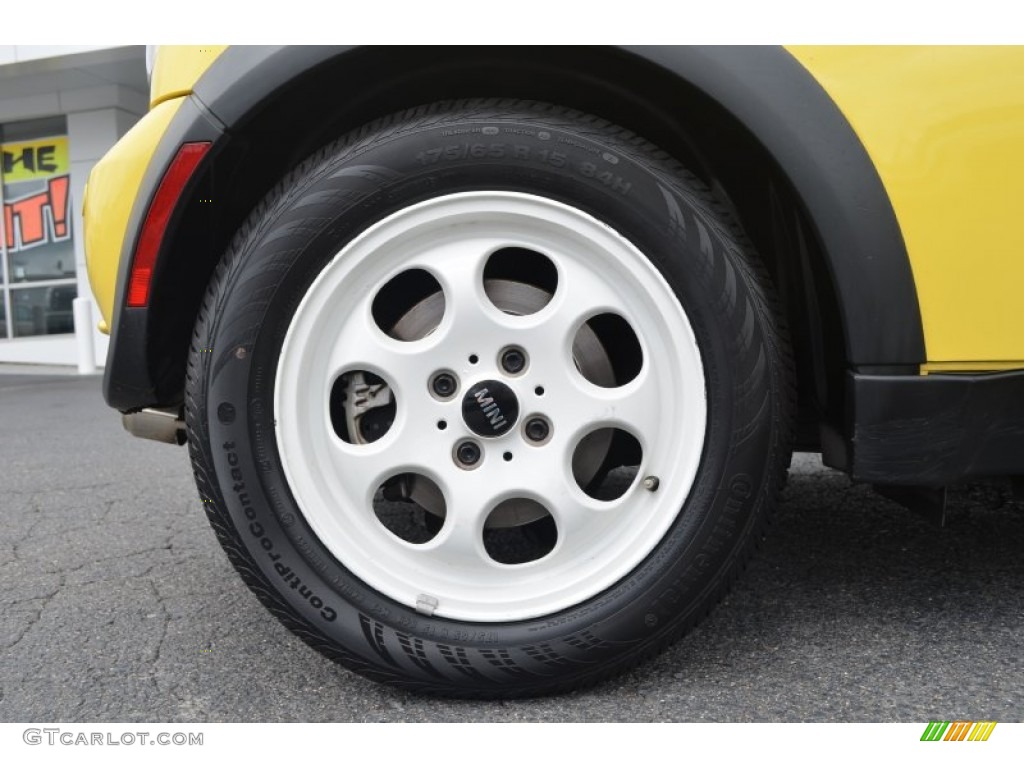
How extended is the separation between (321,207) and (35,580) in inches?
49.6

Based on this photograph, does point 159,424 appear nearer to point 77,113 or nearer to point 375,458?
point 375,458

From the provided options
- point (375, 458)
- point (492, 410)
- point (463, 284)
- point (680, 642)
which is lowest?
point (680, 642)

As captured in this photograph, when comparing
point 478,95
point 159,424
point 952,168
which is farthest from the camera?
point 159,424

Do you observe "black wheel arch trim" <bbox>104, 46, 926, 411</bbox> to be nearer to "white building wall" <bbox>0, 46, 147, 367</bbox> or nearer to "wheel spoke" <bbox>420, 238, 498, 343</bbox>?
"wheel spoke" <bbox>420, 238, 498, 343</bbox>

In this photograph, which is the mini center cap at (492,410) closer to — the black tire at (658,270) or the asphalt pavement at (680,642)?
the black tire at (658,270)

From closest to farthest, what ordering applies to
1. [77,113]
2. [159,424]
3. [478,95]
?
[478,95] < [159,424] < [77,113]

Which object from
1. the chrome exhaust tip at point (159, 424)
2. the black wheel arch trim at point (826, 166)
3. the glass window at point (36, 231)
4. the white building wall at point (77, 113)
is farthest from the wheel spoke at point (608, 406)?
the glass window at point (36, 231)

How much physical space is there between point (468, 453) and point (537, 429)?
118mm

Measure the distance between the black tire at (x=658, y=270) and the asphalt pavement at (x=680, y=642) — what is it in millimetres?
104

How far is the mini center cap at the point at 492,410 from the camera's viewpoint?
1.24m

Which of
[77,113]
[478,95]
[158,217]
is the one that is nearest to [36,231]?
[77,113]

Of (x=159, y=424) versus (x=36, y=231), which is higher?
(x=159, y=424)
